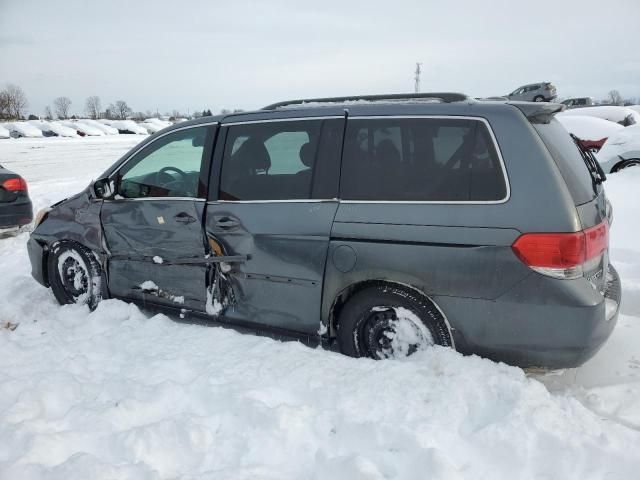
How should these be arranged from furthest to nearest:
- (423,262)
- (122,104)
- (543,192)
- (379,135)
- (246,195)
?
(122,104)
(246,195)
(379,135)
(423,262)
(543,192)

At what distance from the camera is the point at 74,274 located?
4484mm

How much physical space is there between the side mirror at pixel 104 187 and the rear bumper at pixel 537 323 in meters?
2.86

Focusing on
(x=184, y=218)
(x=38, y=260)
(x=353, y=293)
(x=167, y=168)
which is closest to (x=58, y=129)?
(x=38, y=260)

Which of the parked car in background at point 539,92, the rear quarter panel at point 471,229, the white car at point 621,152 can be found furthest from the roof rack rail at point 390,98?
the parked car in background at point 539,92

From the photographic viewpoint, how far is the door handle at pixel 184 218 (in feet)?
12.3

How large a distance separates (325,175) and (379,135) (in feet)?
1.44

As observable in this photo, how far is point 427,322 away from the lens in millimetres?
3016

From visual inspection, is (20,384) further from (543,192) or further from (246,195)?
(543,192)

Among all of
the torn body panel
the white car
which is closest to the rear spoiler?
the torn body panel

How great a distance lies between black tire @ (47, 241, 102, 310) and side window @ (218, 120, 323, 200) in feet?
5.13

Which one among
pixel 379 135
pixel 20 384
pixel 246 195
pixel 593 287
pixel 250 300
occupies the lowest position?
pixel 20 384

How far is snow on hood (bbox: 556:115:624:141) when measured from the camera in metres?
11.9

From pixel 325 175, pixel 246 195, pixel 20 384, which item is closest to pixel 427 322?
pixel 325 175

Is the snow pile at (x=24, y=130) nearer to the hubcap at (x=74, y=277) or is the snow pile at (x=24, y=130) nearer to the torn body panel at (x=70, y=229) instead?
the torn body panel at (x=70, y=229)
